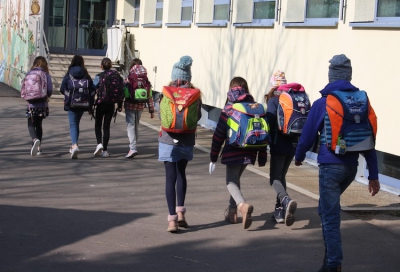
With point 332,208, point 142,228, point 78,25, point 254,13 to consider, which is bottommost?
point 142,228

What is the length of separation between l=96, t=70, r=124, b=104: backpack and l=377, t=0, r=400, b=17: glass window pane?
4.19m

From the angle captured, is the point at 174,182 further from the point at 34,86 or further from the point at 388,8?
the point at 34,86

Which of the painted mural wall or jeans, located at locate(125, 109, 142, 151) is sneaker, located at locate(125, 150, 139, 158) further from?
the painted mural wall

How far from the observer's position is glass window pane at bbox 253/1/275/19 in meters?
15.1

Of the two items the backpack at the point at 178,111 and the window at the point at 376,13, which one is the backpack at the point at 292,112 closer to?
the backpack at the point at 178,111

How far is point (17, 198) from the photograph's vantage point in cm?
931

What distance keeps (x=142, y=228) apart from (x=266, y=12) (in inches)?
324

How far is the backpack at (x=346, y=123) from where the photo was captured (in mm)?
6344

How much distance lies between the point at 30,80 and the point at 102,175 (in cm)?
251

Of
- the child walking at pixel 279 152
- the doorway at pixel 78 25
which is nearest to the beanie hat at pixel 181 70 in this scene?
the child walking at pixel 279 152

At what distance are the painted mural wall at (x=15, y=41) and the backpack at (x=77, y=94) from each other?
12.2 metres

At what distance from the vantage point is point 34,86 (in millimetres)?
12750

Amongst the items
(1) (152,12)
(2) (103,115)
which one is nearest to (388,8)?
(2) (103,115)

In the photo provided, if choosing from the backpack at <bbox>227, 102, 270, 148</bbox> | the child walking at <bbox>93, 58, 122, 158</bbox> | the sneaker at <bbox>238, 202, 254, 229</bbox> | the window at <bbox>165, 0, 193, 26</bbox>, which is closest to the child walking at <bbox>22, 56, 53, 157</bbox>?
the child walking at <bbox>93, 58, 122, 158</bbox>
